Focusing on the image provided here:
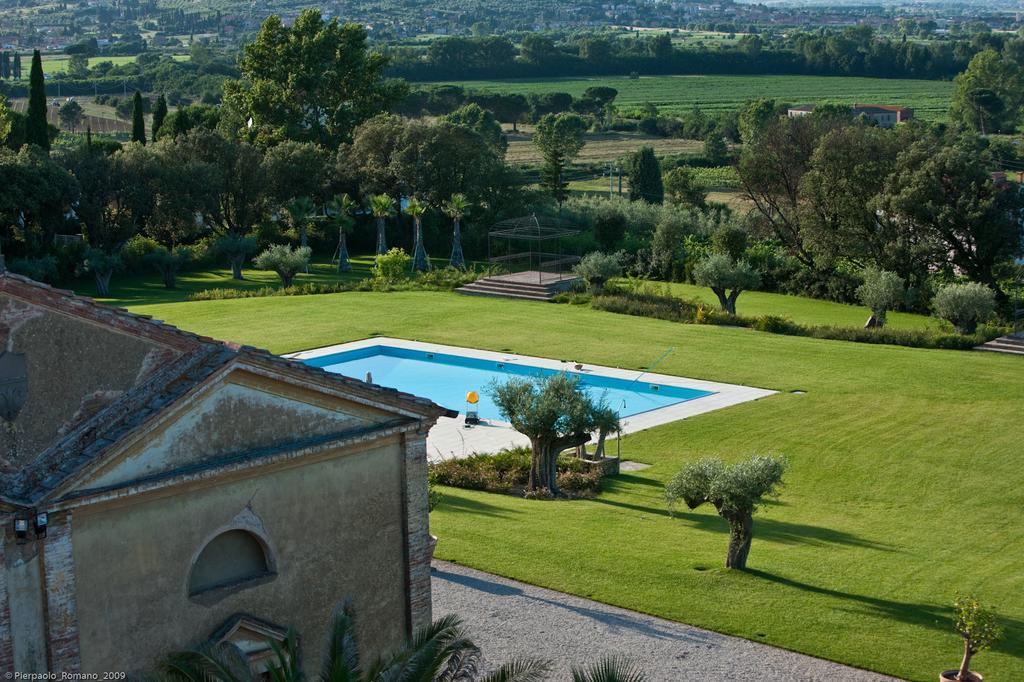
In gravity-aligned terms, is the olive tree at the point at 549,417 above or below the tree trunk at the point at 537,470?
above

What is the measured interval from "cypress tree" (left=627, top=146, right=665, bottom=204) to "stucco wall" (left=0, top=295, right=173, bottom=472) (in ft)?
184

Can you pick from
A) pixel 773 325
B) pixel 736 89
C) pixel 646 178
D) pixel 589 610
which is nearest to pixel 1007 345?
pixel 773 325

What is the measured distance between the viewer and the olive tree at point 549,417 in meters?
23.4

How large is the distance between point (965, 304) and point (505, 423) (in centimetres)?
1499

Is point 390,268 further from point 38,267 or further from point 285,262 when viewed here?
point 38,267

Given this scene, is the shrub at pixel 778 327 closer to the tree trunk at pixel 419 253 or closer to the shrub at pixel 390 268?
the shrub at pixel 390 268

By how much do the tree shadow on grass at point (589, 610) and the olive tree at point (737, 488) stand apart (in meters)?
2.23

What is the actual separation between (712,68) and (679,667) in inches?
6685

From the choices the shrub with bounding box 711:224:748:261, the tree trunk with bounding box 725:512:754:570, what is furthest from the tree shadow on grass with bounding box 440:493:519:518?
the shrub with bounding box 711:224:748:261

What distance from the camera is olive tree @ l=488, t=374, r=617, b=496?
23.4 metres

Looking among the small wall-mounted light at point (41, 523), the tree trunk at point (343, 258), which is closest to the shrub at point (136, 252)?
the tree trunk at point (343, 258)

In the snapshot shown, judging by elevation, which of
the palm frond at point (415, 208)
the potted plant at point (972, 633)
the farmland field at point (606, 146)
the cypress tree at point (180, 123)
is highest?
the cypress tree at point (180, 123)

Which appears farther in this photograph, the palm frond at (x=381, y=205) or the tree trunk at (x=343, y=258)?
the palm frond at (x=381, y=205)

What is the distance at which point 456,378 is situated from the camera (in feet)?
116
